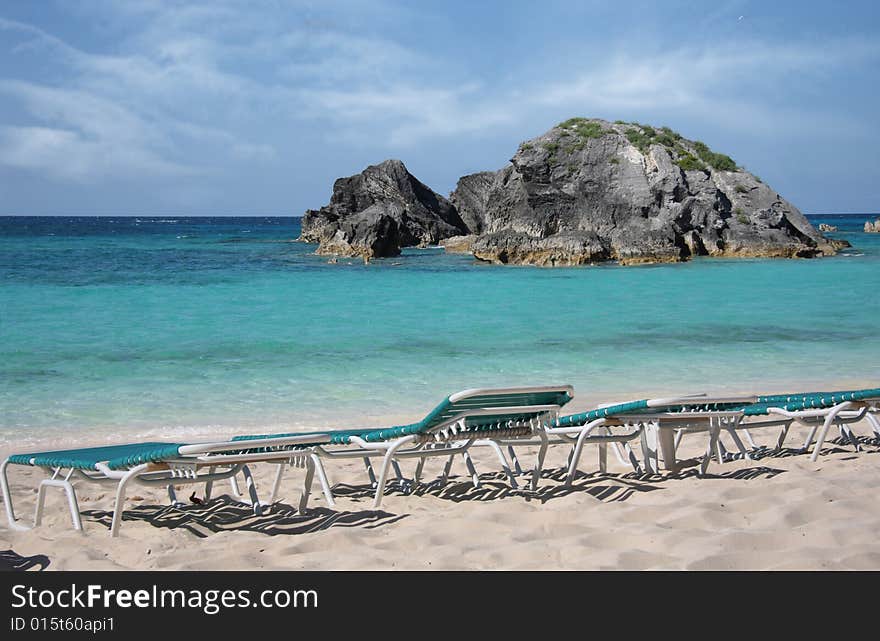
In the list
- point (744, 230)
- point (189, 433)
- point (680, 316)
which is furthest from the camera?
point (744, 230)

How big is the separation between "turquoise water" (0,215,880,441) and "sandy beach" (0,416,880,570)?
280cm

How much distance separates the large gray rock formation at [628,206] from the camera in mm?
33438

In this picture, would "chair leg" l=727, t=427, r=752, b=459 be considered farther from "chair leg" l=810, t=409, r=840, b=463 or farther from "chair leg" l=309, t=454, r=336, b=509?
"chair leg" l=309, t=454, r=336, b=509

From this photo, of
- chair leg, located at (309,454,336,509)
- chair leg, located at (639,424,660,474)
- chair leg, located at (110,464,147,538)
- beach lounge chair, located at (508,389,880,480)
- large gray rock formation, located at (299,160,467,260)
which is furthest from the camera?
large gray rock formation, located at (299,160,467,260)

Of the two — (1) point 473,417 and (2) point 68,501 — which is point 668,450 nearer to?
(1) point 473,417

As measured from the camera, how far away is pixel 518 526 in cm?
371

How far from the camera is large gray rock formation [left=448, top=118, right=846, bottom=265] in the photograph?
33438mm

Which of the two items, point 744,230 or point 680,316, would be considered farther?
point 744,230

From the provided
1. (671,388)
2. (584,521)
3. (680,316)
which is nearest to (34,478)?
(584,521)

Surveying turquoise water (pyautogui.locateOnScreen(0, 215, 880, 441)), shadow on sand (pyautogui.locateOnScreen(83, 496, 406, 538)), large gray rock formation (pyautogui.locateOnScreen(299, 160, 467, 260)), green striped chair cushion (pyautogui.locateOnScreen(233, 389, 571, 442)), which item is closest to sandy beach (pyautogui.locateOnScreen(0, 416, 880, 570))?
shadow on sand (pyautogui.locateOnScreen(83, 496, 406, 538))

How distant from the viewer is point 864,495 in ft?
13.0

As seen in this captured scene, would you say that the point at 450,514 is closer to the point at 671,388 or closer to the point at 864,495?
the point at 864,495

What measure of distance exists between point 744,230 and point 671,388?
29445 mm
